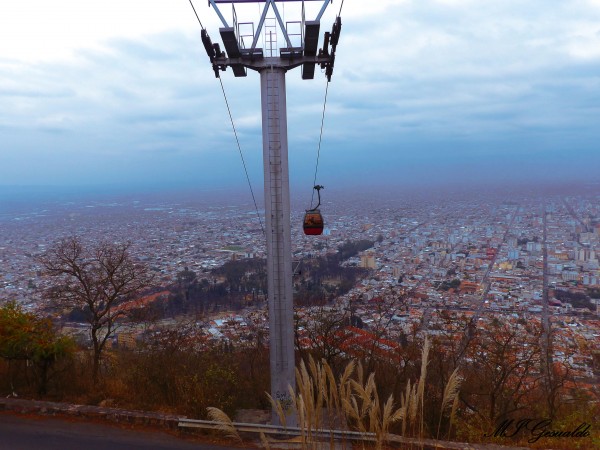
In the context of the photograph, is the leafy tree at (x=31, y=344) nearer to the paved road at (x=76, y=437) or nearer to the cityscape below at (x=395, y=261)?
the paved road at (x=76, y=437)

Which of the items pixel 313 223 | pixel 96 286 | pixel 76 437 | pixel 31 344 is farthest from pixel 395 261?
pixel 76 437

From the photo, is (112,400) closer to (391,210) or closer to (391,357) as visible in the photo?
(391,357)

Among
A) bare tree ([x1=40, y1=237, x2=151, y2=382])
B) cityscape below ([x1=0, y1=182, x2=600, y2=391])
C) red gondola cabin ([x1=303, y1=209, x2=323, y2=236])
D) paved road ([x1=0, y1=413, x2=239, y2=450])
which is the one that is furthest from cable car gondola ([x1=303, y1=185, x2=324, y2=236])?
bare tree ([x1=40, y1=237, x2=151, y2=382])

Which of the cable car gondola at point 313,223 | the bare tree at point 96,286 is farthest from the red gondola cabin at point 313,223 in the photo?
the bare tree at point 96,286

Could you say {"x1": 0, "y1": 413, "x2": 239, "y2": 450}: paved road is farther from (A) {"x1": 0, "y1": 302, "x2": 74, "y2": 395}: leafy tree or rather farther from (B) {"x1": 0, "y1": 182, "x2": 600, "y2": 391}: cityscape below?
(B) {"x1": 0, "y1": 182, "x2": 600, "y2": 391}: cityscape below

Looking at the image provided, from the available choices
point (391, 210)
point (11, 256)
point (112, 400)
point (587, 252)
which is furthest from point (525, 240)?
point (11, 256)

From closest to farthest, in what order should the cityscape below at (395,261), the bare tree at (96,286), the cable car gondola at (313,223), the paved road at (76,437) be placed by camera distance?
the paved road at (76,437) → the cable car gondola at (313,223) → the bare tree at (96,286) → the cityscape below at (395,261)
